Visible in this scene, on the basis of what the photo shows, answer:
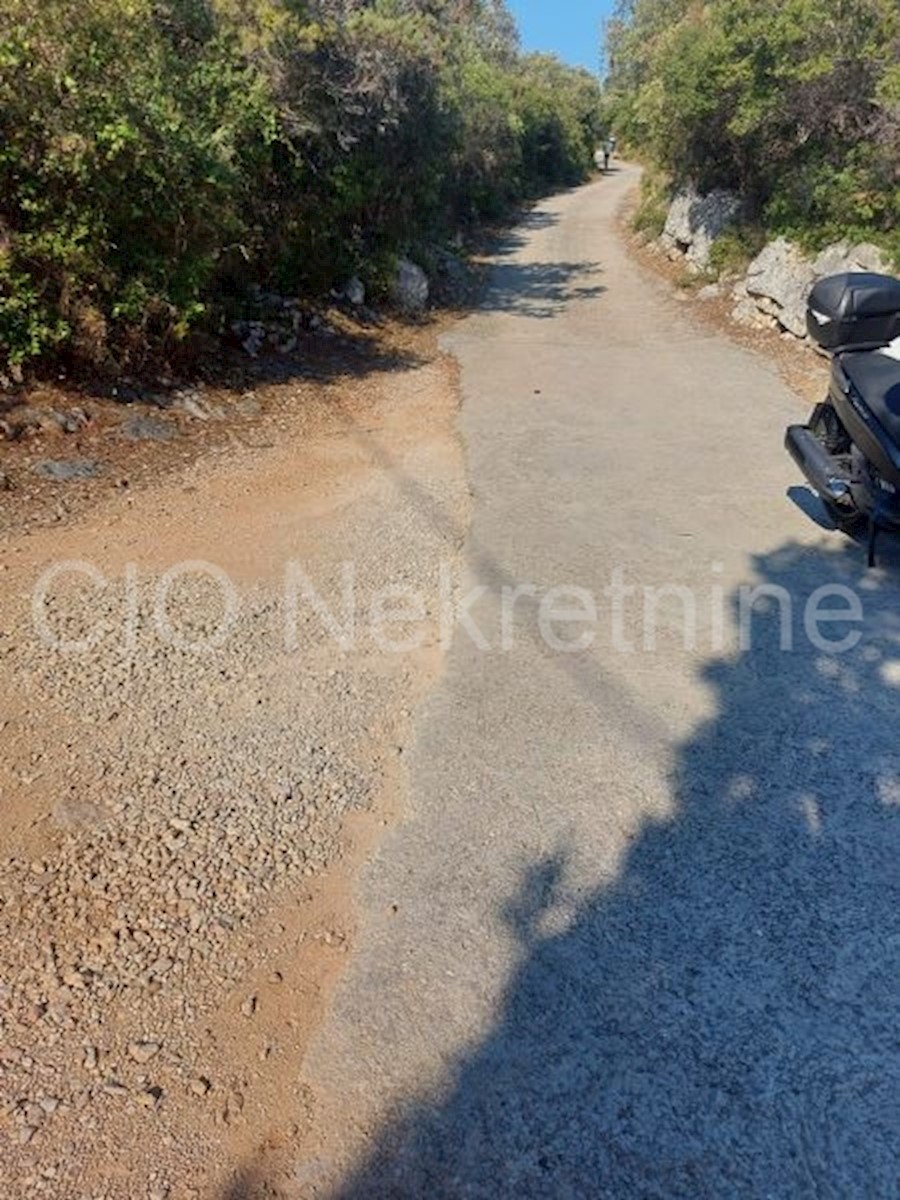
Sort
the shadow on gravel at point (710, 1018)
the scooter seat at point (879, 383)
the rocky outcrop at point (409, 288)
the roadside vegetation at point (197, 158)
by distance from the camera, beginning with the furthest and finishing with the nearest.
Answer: the rocky outcrop at point (409, 288) < the roadside vegetation at point (197, 158) < the scooter seat at point (879, 383) < the shadow on gravel at point (710, 1018)

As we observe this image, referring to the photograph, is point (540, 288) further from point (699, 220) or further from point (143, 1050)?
point (143, 1050)

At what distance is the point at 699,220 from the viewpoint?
1400 centimetres

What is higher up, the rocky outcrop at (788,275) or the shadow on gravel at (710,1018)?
the rocky outcrop at (788,275)

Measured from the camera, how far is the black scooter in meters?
4.58

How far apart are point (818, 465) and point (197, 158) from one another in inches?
212

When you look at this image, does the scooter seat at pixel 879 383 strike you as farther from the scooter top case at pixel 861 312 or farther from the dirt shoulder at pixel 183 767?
the dirt shoulder at pixel 183 767

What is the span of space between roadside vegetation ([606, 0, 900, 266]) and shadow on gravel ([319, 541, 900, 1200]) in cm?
888

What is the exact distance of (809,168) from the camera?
35.7ft

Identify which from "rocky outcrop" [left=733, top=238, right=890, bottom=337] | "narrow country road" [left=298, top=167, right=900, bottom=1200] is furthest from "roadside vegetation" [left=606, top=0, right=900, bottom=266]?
"narrow country road" [left=298, top=167, right=900, bottom=1200]

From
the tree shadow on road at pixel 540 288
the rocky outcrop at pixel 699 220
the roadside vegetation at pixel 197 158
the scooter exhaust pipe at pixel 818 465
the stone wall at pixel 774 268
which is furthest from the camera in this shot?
the rocky outcrop at pixel 699 220

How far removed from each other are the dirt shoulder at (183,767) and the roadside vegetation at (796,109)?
24.3 feet

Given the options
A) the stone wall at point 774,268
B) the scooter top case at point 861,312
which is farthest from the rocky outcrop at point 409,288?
the scooter top case at point 861,312

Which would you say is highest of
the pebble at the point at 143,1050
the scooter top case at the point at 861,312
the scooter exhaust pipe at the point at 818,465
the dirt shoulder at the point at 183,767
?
the scooter top case at the point at 861,312

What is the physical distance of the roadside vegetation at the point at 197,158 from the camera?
5871mm
